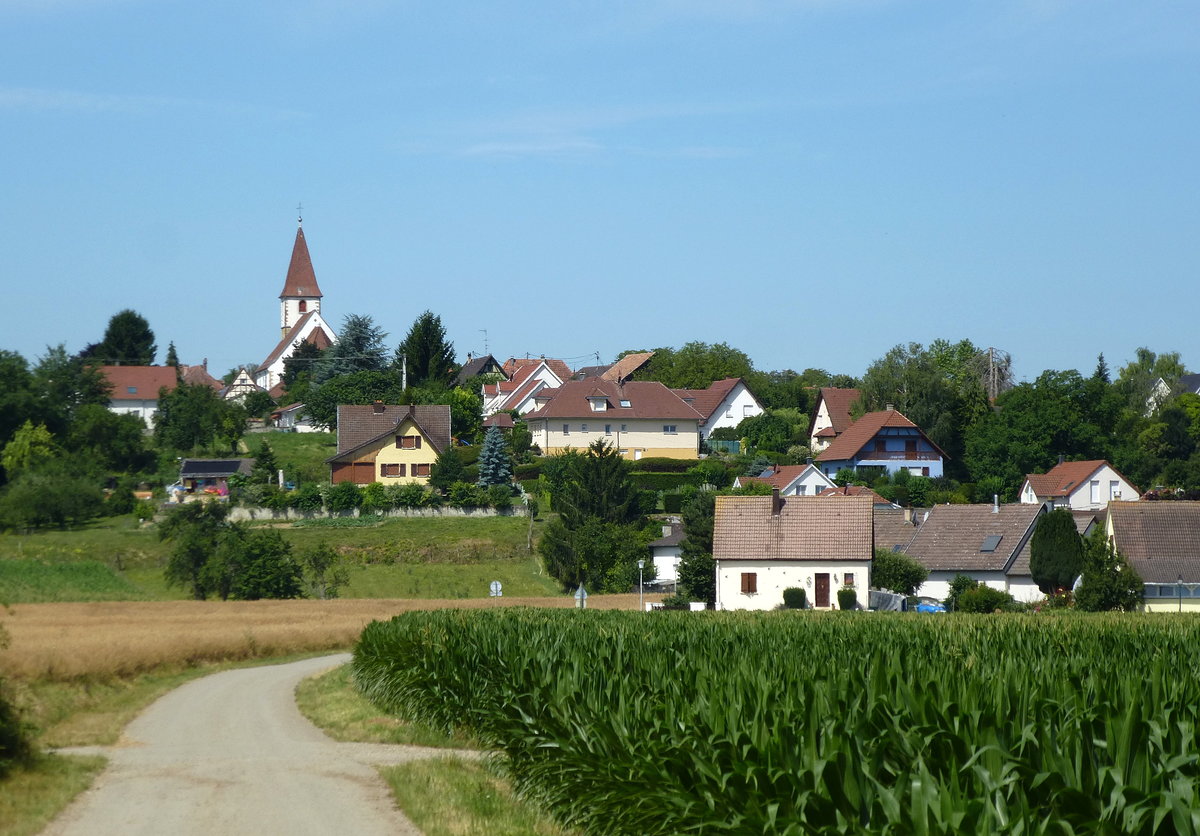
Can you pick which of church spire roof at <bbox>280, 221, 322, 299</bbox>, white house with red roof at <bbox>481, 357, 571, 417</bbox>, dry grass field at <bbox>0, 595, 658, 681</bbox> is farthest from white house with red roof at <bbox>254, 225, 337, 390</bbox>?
dry grass field at <bbox>0, 595, 658, 681</bbox>

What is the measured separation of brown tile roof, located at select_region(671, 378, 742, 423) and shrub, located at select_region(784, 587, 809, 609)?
5235 centimetres

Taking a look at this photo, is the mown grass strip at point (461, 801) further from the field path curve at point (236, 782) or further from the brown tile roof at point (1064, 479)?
the brown tile roof at point (1064, 479)

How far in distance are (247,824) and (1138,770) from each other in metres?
8.66

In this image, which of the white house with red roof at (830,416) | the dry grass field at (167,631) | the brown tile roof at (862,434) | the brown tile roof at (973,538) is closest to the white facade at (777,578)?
the dry grass field at (167,631)

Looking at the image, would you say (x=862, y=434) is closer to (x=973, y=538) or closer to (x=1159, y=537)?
(x=973, y=538)

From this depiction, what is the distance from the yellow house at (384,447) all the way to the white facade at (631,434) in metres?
11.0

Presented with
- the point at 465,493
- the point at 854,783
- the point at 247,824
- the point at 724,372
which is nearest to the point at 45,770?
the point at 247,824

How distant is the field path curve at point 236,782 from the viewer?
1267cm

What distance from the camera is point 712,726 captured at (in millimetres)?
10047

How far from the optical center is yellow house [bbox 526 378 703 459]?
9431cm

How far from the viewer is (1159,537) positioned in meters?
53.1

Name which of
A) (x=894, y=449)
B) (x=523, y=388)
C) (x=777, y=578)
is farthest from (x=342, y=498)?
(x=523, y=388)

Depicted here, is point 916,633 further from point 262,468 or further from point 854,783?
point 262,468

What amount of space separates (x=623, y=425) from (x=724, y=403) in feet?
46.4
